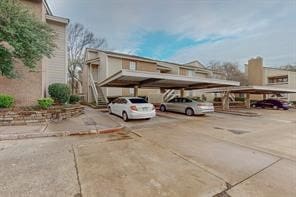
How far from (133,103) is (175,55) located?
3500 cm

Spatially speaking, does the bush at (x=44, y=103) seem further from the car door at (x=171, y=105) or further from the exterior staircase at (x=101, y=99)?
the car door at (x=171, y=105)

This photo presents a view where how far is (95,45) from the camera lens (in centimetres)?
3419

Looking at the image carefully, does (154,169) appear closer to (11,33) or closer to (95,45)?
(11,33)

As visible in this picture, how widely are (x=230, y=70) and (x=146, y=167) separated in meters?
45.7

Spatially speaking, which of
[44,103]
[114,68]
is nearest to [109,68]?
[114,68]

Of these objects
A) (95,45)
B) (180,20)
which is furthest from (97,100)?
(95,45)

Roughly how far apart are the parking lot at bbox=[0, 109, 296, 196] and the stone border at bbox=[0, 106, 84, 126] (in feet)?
11.3

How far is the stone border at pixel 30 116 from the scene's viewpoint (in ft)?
30.5

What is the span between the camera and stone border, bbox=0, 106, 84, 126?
30.5ft

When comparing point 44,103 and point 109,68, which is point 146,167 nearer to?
point 44,103

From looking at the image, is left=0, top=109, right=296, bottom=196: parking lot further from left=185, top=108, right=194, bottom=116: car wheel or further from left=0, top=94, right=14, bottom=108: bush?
left=185, top=108, right=194, bottom=116: car wheel

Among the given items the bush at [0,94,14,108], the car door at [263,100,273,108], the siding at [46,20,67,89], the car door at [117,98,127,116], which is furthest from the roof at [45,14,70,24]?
the car door at [263,100,273,108]

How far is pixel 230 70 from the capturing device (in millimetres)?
44688

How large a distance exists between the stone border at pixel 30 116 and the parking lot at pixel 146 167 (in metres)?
3.45
